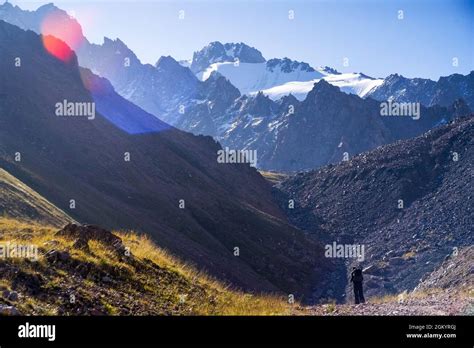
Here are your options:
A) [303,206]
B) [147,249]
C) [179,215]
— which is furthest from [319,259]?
[147,249]

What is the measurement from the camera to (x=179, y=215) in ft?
212

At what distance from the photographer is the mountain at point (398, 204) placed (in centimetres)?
6022

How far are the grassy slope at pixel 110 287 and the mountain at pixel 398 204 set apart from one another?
38342mm

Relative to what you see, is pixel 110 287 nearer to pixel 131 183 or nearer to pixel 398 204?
pixel 131 183

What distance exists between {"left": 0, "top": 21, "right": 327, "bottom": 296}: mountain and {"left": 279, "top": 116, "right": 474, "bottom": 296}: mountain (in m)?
8.56

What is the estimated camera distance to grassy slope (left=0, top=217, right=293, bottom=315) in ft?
36.7

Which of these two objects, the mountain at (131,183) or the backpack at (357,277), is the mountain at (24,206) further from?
the backpack at (357,277)

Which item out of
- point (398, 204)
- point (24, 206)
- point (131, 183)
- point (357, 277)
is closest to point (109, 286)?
point (357, 277)

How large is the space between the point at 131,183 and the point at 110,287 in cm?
5755

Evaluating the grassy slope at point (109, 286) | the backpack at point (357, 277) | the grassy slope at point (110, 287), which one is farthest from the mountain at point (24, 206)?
the backpack at point (357, 277)

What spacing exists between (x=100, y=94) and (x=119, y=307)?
359 feet

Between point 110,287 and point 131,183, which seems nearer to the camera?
point 110,287

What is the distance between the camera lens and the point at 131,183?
69.4 metres

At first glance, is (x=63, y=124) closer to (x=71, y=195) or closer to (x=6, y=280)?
(x=71, y=195)
